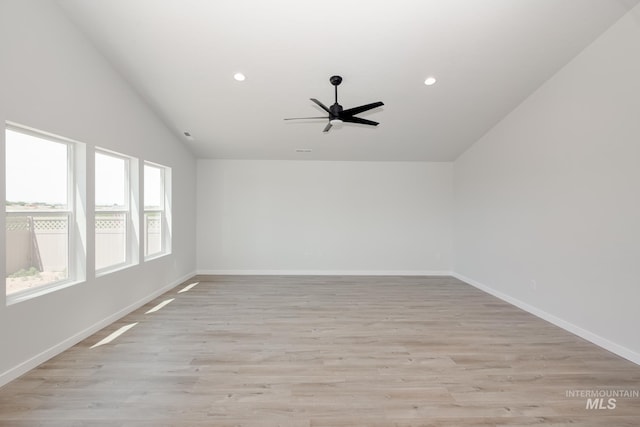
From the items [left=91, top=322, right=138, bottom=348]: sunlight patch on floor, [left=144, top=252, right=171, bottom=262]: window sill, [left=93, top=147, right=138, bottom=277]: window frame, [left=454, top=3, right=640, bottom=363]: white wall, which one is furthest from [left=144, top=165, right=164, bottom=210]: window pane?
[left=454, top=3, right=640, bottom=363]: white wall

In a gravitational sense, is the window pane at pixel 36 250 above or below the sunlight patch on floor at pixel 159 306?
above

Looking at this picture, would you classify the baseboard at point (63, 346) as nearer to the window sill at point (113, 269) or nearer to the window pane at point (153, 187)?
the window sill at point (113, 269)

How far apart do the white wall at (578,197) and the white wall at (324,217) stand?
1.56 meters

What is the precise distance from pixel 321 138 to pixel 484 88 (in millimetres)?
2628

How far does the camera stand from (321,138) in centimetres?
521

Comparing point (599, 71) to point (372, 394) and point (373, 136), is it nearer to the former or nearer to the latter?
point (373, 136)

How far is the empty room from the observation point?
2.17 metres

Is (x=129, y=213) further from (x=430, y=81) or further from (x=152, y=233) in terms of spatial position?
(x=430, y=81)

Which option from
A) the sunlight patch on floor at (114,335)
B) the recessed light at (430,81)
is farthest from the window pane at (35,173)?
the recessed light at (430,81)

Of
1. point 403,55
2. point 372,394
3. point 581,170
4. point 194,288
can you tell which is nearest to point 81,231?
point 194,288

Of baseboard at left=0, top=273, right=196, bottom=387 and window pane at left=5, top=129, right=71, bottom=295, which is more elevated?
window pane at left=5, top=129, right=71, bottom=295

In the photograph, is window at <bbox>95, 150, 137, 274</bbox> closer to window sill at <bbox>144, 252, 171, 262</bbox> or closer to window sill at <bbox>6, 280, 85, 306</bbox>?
window sill at <bbox>144, 252, 171, 262</bbox>

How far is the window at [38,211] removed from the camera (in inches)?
95.7

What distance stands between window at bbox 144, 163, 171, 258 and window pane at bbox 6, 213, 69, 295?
1443 millimetres
